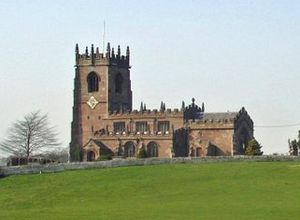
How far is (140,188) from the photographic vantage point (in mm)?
71562

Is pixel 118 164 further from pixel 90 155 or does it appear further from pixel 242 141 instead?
pixel 242 141

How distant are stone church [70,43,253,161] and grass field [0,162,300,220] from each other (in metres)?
35.9

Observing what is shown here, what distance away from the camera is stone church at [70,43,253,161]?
12325cm

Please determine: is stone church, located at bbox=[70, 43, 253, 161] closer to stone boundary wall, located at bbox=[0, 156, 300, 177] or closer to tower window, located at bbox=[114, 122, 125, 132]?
tower window, located at bbox=[114, 122, 125, 132]

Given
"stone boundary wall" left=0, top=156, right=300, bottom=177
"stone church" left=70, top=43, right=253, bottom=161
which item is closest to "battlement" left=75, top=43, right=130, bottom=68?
"stone church" left=70, top=43, right=253, bottom=161

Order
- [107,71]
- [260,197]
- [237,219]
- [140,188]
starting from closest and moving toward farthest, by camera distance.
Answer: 1. [237,219]
2. [260,197]
3. [140,188]
4. [107,71]

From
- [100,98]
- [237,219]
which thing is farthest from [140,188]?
[100,98]

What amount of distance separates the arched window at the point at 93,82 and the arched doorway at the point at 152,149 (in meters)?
15.6

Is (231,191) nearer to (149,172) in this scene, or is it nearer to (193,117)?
(149,172)

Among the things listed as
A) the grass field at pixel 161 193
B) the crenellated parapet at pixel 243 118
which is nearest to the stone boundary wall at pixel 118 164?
the grass field at pixel 161 193

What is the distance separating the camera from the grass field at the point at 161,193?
5295 centimetres

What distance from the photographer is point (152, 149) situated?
409 ft

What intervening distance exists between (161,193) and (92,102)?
68367 mm

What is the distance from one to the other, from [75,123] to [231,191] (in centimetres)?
7179
